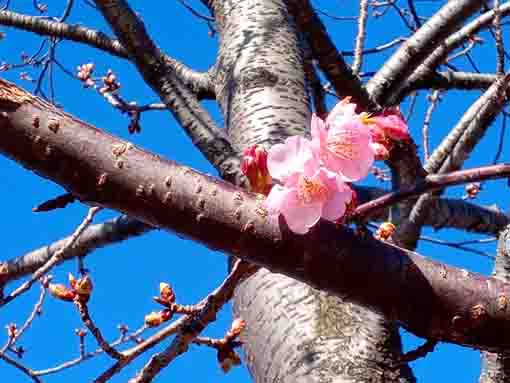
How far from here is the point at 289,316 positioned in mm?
1156

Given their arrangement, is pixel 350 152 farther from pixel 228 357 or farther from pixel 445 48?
pixel 445 48

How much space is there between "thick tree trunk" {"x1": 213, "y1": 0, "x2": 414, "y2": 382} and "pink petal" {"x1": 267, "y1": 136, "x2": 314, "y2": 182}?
1.51 feet

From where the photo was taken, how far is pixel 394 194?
70 centimetres

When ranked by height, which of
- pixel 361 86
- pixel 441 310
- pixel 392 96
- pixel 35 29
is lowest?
pixel 441 310

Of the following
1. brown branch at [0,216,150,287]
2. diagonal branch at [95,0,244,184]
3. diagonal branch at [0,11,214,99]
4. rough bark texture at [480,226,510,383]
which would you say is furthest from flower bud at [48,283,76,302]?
diagonal branch at [0,11,214,99]

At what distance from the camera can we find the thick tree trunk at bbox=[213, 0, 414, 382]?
1.08m

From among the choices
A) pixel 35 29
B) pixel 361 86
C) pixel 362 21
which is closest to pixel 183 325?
pixel 361 86

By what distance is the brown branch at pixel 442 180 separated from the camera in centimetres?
67

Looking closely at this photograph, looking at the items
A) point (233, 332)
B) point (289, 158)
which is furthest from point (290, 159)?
point (233, 332)

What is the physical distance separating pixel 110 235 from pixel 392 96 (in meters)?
1.19

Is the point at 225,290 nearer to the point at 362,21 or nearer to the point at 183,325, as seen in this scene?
the point at 183,325

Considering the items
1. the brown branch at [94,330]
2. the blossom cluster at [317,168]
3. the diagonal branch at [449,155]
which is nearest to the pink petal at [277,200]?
the blossom cluster at [317,168]

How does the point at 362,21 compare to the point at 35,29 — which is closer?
the point at 362,21

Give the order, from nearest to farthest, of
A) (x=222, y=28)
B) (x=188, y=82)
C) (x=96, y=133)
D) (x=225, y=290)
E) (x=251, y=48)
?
(x=96, y=133)
(x=225, y=290)
(x=251, y=48)
(x=222, y=28)
(x=188, y=82)
